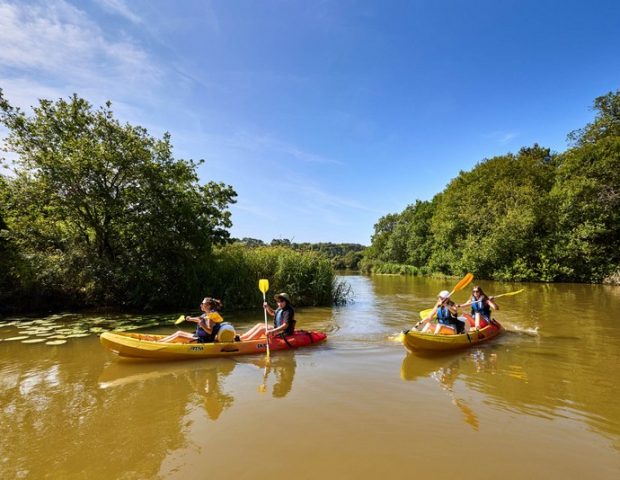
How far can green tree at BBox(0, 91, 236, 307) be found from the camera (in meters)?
11.6

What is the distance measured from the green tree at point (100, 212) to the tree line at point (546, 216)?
22.0m

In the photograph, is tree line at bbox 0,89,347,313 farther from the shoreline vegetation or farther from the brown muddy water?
the brown muddy water

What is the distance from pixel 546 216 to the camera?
25672 mm

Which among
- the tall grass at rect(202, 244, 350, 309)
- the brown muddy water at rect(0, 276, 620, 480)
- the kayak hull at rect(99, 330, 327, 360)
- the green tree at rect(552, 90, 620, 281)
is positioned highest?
the green tree at rect(552, 90, 620, 281)

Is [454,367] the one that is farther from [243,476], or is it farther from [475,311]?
[243,476]

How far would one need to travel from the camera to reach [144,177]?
1259 cm

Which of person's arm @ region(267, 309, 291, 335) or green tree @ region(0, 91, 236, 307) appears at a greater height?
green tree @ region(0, 91, 236, 307)

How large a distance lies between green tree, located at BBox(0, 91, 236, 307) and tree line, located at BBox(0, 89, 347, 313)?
3 cm

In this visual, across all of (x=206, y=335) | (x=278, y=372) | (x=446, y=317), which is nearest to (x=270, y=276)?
(x=206, y=335)

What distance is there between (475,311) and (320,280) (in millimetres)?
6339

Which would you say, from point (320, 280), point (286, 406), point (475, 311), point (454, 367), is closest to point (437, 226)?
point (320, 280)

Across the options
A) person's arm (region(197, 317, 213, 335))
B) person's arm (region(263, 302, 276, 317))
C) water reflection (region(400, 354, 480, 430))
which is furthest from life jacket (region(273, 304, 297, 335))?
water reflection (region(400, 354, 480, 430))

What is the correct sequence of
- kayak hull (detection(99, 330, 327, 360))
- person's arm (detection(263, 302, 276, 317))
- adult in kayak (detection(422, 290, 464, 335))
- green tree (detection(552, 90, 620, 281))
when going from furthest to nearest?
1. green tree (detection(552, 90, 620, 281))
2. person's arm (detection(263, 302, 276, 317))
3. adult in kayak (detection(422, 290, 464, 335))
4. kayak hull (detection(99, 330, 327, 360))

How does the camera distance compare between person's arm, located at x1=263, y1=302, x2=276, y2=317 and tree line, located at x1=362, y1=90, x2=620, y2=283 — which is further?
tree line, located at x1=362, y1=90, x2=620, y2=283
